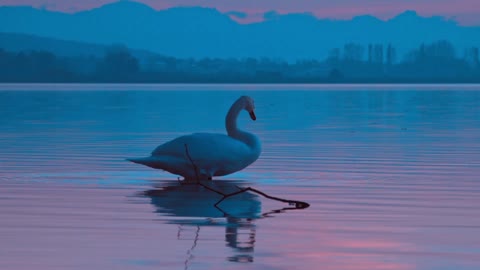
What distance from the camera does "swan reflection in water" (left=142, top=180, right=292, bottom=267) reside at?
38.9 feet

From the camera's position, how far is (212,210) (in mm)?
14797

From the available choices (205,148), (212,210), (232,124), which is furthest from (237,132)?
(212,210)

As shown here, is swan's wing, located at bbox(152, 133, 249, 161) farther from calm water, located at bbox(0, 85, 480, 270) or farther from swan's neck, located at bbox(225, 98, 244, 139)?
swan's neck, located at bbox(225, 98, 244, 139)

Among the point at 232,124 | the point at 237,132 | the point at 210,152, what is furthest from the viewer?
the point at 232,124

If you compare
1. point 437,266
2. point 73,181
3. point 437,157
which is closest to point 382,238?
point 437,266

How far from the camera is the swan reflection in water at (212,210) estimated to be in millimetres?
11852

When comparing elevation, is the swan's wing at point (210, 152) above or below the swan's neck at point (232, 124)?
below

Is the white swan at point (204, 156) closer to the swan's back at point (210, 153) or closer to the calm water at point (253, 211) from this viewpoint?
the swan's back at point (210, 153)

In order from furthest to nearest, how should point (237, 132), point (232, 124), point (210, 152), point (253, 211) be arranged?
1. point (232, 124)
2. point (237, 132)
3. point (210, 152)
4. point (253, 211)

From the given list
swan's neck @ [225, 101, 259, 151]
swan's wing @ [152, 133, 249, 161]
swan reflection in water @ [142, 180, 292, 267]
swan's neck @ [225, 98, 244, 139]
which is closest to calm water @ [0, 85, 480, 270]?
swan reflection in water @ [142, 180, 292, 267]

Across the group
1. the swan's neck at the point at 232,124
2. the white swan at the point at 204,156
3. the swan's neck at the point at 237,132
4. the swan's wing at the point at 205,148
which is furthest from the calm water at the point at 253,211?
the swan's neck at the point at 232,124

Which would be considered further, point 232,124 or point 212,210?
point 232,124

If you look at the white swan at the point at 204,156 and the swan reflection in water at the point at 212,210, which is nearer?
the swan reflection in water at the point at 212,210

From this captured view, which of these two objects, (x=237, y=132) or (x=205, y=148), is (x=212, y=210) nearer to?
(x=205, y=148)
